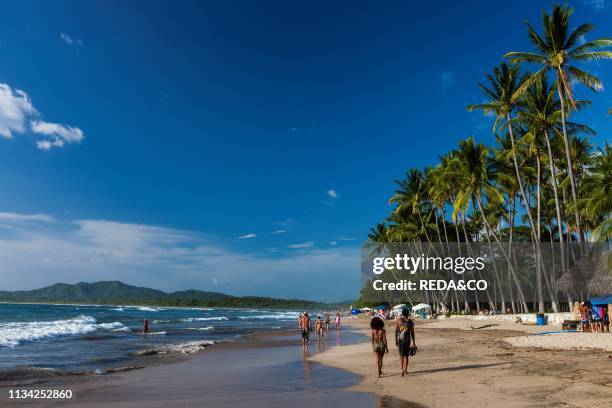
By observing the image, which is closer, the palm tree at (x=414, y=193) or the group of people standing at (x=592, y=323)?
the group of people standing at (x=592, y=323)

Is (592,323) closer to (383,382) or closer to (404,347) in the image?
(404,347)

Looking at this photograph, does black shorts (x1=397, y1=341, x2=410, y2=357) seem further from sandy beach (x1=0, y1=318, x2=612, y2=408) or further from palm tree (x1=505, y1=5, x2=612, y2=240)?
palm tree (x1=505, y1=5, x2=612, y2=240)

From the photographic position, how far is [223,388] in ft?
33.8

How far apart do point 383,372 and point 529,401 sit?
4578 mm

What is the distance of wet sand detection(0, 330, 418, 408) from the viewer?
8352 millimetres

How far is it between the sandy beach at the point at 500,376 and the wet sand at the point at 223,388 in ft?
2.29

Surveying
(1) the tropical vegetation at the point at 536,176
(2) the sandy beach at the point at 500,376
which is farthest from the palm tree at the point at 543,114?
(2) the sandy beach at the point at 500,376

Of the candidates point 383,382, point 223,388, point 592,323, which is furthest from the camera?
point 592,323

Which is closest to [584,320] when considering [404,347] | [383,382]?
[404,347]

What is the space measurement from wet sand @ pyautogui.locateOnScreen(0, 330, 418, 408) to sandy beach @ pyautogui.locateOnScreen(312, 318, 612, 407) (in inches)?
27.5

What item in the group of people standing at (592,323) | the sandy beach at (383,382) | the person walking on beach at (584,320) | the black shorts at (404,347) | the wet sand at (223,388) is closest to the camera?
the sandy beach at (383,382)

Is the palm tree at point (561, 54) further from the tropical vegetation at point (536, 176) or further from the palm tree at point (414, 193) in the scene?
the palm tree at point (414, 193)

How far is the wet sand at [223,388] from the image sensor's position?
8.35 metres

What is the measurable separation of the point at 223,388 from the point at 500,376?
6.35 metres
